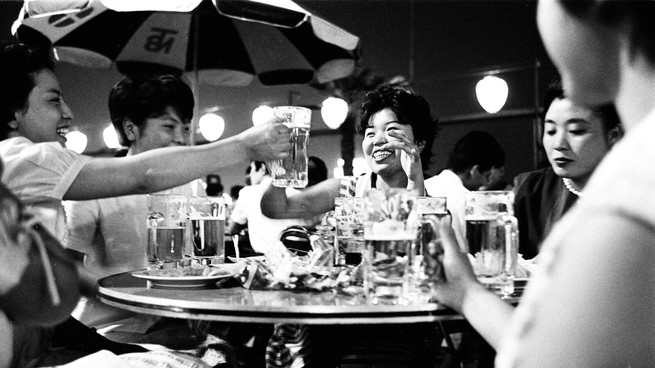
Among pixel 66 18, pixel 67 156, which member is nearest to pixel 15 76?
pixel 67 156

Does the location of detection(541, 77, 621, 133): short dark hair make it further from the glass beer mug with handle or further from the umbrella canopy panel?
the umbrella canopy panel

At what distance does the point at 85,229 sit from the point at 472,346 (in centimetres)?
146

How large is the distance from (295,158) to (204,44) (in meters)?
3.46

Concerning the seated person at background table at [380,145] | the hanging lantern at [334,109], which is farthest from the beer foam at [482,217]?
the hanging lantern at [334,109]

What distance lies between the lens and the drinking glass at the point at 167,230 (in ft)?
5.78

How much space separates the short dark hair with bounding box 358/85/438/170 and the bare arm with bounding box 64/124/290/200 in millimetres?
983

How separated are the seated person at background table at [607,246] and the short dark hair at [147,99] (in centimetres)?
203

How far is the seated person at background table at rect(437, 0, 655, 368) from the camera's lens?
1.78ft

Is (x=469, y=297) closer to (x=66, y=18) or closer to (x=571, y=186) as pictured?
(x=571, y=186)

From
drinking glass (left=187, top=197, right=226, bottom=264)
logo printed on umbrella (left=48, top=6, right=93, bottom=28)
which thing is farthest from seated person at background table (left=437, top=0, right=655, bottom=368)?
logo printed on umbrella (left=48, top=6, right=93, bottom=28)

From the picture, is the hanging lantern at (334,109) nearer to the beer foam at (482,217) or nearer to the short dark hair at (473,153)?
the short dark hair at (473,153)

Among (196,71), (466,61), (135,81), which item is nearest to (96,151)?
(466,61)

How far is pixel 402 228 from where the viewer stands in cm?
128

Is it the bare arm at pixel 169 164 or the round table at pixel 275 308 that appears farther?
the bare arm at pixel 169 164
